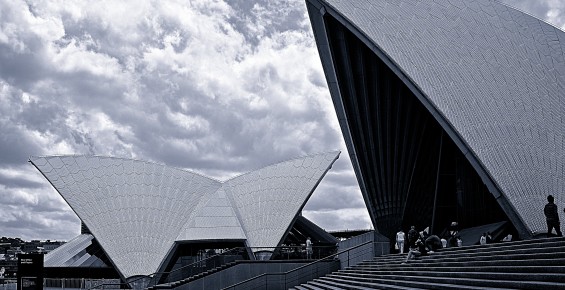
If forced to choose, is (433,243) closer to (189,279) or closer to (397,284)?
(397,284)

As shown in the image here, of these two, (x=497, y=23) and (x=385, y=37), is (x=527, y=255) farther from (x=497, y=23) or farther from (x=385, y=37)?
(x=497, y=23)

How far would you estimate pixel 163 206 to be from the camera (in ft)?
128

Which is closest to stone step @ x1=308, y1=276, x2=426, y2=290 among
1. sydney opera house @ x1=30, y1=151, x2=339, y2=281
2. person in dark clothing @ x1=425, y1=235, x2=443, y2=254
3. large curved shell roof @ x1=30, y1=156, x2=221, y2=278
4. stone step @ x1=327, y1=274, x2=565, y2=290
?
stone step @ x1=327, y1=274, x2=565, y2=290

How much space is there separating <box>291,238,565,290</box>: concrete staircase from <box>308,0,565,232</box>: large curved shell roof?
5.39 metres

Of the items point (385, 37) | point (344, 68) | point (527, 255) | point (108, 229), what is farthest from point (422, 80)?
point (108, 229)

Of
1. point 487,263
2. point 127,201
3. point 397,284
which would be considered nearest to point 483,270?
point 487,263

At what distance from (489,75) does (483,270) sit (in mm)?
14702

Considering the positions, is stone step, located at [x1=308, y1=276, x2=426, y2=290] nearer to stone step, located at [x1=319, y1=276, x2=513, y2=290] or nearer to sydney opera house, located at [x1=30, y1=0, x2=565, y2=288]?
stone step, located at [x1=319, y1=276, x2=513, y2=290]

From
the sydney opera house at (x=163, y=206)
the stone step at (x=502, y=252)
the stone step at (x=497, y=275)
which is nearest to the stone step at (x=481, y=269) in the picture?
the stone step at (x=497, y=275)

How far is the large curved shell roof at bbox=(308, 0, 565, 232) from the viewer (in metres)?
22.3

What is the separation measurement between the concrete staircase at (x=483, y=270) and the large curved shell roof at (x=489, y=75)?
5.39 metres

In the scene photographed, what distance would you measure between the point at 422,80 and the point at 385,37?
312 centimetres

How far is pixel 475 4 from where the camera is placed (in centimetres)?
3059

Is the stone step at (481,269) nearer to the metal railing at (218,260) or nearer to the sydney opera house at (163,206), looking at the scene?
the metal railing at (218,260)
